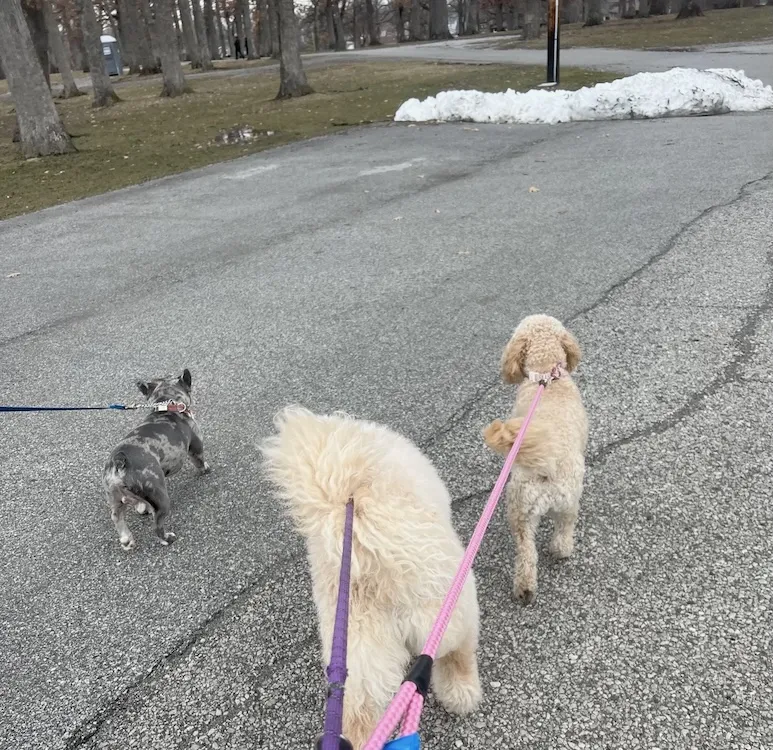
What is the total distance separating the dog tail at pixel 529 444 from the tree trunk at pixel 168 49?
79.7ft

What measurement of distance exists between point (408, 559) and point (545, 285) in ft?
14.8

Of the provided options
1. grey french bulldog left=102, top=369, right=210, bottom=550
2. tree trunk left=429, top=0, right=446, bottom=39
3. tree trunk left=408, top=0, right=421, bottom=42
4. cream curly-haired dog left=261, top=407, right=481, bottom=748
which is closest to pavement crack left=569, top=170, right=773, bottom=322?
grey french bulldog left=102, top=369, right=210, bottom=550

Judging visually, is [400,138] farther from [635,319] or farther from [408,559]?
[408,559]

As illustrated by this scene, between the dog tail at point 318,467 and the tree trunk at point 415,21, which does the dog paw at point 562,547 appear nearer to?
the dog tail at point 318,467

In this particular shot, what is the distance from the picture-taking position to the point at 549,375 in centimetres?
323

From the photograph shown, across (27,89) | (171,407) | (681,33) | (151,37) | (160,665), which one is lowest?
(160,665)

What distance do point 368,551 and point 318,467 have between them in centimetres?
30

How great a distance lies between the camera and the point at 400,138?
13734 mm

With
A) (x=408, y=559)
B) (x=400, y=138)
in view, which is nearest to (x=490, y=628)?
(x=408, y=559)

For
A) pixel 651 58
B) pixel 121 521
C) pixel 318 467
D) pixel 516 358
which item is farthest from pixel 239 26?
pixel 318 467

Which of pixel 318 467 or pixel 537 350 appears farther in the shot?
pixel 537 350

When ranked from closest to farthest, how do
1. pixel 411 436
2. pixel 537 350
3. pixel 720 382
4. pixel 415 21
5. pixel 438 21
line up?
pixel 537 350, pixel 411 436, pixel 720 382, pixel 438 21, pixel 415 21

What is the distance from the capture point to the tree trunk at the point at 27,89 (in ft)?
44.1

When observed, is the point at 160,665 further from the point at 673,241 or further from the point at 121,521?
the point at 673,241
